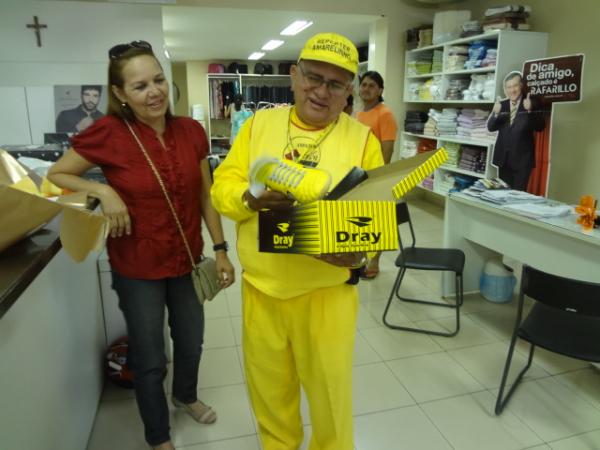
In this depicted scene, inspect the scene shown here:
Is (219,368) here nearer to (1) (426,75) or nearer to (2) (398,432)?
(2) (398,432)

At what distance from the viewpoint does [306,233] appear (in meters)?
0.91

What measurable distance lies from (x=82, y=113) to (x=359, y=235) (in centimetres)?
329

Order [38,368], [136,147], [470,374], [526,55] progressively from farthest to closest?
[526,55], [470,374], [136,147], [38,368]

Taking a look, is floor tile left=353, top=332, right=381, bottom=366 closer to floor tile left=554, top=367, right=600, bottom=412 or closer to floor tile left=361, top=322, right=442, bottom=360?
floor tile left=361, top=322, right=442, bottom=360

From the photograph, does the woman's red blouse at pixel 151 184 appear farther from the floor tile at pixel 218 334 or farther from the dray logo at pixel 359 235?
the floor tile at pixel 218 334

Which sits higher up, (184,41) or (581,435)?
(184,41)

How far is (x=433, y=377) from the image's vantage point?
220 centimetres

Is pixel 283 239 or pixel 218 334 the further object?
pixel 218 334

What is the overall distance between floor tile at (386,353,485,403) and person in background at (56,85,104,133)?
2.93m

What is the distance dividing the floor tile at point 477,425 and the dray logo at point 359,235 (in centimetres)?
130

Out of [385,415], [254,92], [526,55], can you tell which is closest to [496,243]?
[385,415]

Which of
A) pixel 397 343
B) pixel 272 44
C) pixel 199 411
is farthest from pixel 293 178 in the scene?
pixel 272 44

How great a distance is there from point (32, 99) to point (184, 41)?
4788mm

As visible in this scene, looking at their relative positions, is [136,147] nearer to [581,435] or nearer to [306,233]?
[306,233]
